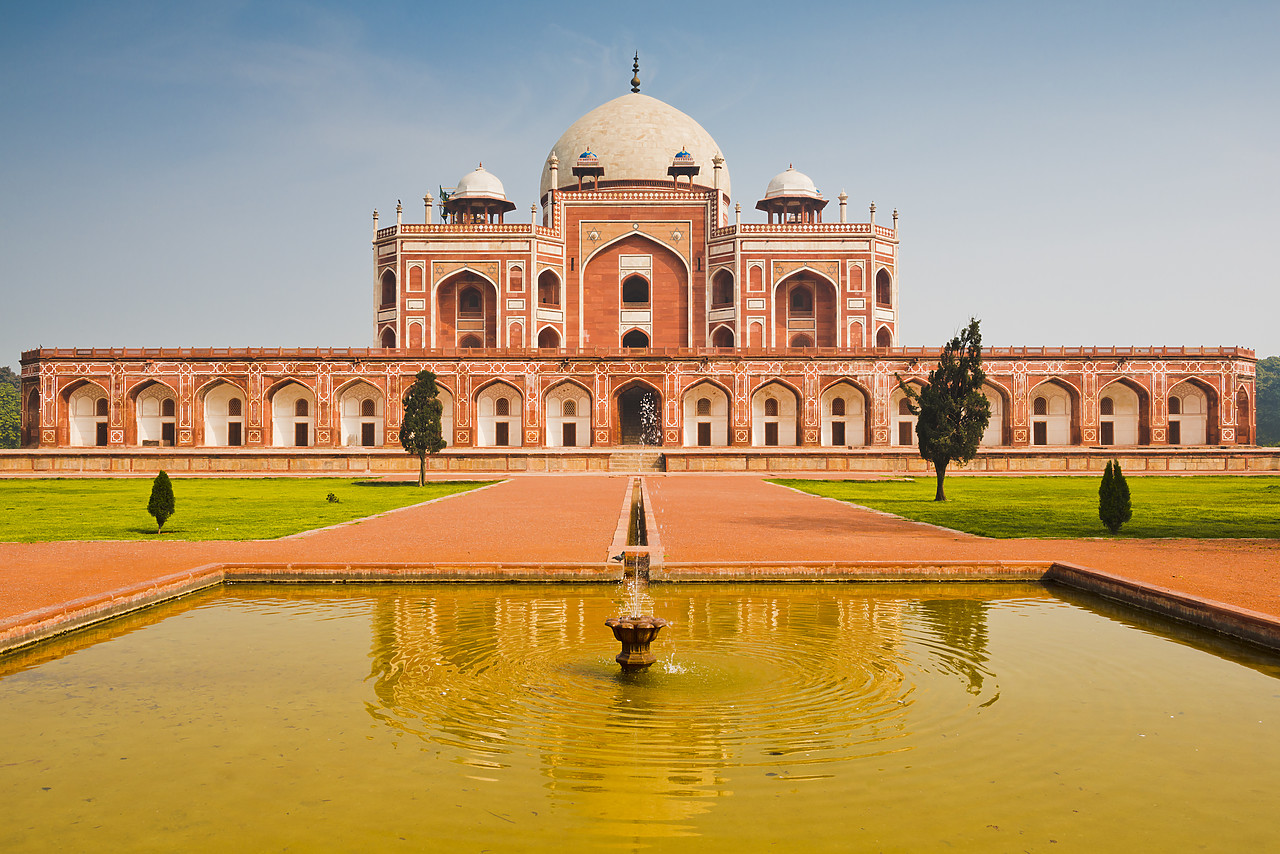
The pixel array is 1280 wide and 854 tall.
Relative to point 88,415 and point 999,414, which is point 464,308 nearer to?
point 88,415

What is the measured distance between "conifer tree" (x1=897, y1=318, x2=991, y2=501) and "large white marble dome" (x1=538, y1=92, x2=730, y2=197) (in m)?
26.7

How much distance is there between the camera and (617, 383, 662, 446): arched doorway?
3344cm

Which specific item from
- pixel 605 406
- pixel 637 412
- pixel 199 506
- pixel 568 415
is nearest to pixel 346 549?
pixel 199 506

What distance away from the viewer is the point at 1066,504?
14156 millimetres

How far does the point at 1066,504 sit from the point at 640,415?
21975mm

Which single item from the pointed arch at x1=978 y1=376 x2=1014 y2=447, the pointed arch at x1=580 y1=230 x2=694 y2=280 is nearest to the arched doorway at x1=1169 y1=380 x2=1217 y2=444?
the pointed arch at x1=978 y1=376 x2=1014 y2=447

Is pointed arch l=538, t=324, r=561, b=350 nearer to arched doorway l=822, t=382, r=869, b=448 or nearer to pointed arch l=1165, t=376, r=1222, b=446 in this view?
arched doorway l=822, t=382, r=869, b=448

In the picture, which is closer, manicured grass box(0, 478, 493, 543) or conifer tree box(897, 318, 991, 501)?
manicured grass box(0, 478, 493, 543)

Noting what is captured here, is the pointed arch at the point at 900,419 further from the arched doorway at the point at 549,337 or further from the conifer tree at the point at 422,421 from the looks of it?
the conifer tree at the point at 422,421

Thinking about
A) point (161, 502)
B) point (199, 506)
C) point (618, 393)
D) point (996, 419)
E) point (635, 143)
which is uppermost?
point (635, 143)

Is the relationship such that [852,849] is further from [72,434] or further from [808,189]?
[808,189]

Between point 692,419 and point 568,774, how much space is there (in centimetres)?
3029

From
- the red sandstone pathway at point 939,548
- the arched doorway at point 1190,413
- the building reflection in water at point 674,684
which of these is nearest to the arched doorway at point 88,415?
the red sandstone pathway at point 939,548

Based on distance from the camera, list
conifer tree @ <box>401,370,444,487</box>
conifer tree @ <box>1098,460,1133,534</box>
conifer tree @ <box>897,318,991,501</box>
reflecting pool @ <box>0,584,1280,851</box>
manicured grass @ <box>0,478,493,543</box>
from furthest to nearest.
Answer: conifer tree @ <box>401,370,444,487</box> → conifer tree @ <box>897,318,991,501</box> → manicured grass @ <box>0,478,493,543</box> → conifer tree @ <box>1098,460,1133,534</box> → reflecting pool @ <box>0,584,1280,851</box>
